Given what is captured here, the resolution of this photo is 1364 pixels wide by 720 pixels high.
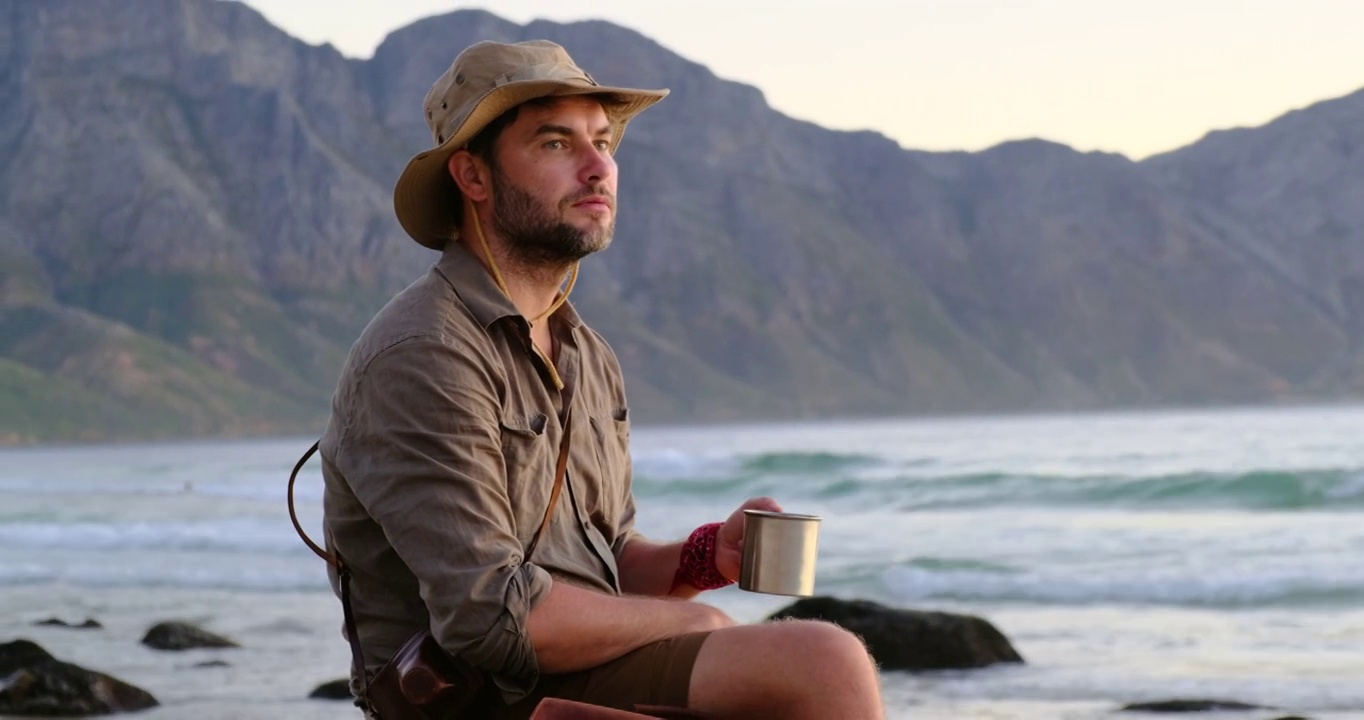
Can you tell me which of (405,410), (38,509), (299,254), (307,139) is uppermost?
(307,139)

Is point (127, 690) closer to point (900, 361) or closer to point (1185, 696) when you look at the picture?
point (1185, 696)

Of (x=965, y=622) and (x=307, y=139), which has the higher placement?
(x=307, y=139)

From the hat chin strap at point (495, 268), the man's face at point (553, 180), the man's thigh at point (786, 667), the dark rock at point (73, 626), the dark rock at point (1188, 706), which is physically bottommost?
the dark rock at point (73, 626)

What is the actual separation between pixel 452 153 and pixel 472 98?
124mm

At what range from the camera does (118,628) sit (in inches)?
449

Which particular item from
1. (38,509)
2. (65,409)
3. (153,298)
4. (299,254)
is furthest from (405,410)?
(299,254)

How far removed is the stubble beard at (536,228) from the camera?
288 cm

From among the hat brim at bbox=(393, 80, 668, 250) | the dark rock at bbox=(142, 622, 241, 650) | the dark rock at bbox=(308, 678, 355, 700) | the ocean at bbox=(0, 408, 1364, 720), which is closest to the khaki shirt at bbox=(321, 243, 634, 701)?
the hat brim at bbox=(393, 80, 668, 250)

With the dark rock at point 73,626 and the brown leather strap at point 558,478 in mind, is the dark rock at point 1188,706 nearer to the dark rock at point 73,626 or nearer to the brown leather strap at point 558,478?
the brown leather strap at point 558,478

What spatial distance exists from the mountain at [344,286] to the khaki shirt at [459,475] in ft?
412

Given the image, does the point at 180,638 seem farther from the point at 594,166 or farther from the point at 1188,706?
the point at 594,166

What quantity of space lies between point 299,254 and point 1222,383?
94.3 metres

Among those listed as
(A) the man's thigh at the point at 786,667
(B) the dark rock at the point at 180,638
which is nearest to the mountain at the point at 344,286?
(B) the dark rock at the point at 180,638

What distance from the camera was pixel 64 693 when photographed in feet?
24.7
